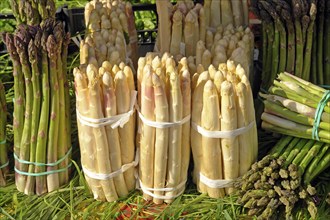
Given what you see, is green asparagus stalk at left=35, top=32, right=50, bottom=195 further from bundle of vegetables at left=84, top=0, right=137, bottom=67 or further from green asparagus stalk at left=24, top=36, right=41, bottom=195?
bundle of vegetables at left=84, top=0, right=137, bottom=67

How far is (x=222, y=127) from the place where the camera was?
105 inches

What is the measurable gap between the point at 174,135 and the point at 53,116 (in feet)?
2.48

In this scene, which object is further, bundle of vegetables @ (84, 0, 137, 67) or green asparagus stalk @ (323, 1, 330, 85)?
green asparagus stalk @ (323, 1, 330, 85)

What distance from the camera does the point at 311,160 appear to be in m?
2.85

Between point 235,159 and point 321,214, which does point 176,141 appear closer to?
point 235,159


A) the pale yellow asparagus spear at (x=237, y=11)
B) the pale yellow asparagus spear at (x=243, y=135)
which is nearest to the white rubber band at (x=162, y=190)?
the pale yellow asparagus spear at (x=243, y=135)

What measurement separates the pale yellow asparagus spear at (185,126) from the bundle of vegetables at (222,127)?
36mm

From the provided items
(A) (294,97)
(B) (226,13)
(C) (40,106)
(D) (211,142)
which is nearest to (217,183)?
(D) (211,142)

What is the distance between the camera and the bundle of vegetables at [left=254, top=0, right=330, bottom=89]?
3330 millimetres

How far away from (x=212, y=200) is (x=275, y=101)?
0.74 meters

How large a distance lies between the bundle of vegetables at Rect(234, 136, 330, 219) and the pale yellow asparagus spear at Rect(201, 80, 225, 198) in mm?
146

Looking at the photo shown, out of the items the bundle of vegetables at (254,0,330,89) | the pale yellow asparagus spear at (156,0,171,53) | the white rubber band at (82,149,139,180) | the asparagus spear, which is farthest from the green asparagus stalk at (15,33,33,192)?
the asparagus spear

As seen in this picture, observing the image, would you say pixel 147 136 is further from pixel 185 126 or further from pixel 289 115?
pixel 289 115

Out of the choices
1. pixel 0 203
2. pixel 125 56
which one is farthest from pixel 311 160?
pixel 0 203
